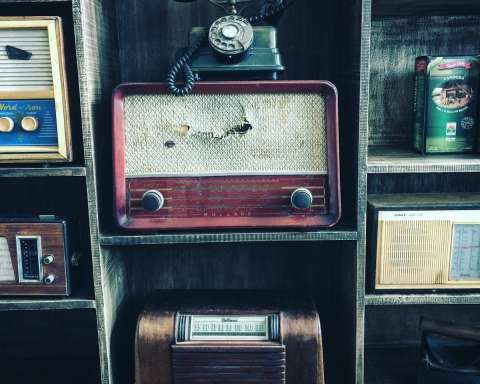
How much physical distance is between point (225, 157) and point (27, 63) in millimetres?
537

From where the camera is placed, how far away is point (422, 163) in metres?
1.38

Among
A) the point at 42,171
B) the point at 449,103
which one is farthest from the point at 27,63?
the point at 449,103

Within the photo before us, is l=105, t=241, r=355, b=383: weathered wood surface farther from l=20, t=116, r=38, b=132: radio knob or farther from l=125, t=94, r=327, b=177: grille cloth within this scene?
l=20, t=116, r=38, b=132: radio knob

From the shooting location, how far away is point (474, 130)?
1.53 meters

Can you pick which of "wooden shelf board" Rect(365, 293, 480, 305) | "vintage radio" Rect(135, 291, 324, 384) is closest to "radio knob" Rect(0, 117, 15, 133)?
"vintage radio" Rect(135, 291, 324, 384)

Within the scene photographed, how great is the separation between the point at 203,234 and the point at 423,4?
2.95ft

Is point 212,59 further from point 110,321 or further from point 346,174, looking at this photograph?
point 110,321

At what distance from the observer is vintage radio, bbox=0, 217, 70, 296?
4.52 ft

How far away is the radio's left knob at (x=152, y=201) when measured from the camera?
1.35m

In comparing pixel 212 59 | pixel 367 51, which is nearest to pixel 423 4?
pixel 367 51

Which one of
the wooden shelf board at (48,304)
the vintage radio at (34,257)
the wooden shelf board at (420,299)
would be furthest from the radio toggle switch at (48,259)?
the wooden shelf board at (420,299)

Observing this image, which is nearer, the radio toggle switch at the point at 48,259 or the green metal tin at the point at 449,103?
the radio toggle switch at the point at 48,259

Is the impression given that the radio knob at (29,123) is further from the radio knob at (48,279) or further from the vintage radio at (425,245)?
the vintage radio at (425,245)

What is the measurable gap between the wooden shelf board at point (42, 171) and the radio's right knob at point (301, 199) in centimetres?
53
